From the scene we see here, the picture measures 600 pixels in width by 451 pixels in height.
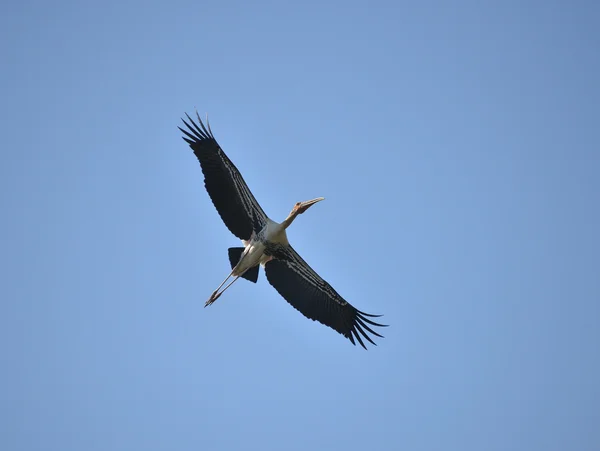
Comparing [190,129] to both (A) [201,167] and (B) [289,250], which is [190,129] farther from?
(B) [289,250]

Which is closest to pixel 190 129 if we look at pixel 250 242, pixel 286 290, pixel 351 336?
pixel 250 242

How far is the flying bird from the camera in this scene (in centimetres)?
2022

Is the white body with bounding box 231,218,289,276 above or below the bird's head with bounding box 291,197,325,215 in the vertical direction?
below

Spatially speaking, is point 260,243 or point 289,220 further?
point 289,220

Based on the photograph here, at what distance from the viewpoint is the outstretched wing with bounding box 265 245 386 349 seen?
2128 centimetres

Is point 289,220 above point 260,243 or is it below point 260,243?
above

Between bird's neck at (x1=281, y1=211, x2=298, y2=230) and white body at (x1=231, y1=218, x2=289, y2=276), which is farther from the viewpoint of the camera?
bird's neck at (x1=281, y1=211, x2=298, y2=230)

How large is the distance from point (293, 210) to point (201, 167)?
8.66 ft

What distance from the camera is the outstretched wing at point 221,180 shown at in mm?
20172

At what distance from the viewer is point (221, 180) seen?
Result: 2030 cm

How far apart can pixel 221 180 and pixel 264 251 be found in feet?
7.15

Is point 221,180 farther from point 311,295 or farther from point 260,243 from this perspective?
point 311,295

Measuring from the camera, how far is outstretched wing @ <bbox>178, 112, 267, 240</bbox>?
20.2 metres

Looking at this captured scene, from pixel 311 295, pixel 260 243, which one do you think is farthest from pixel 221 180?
pixel 311 295
